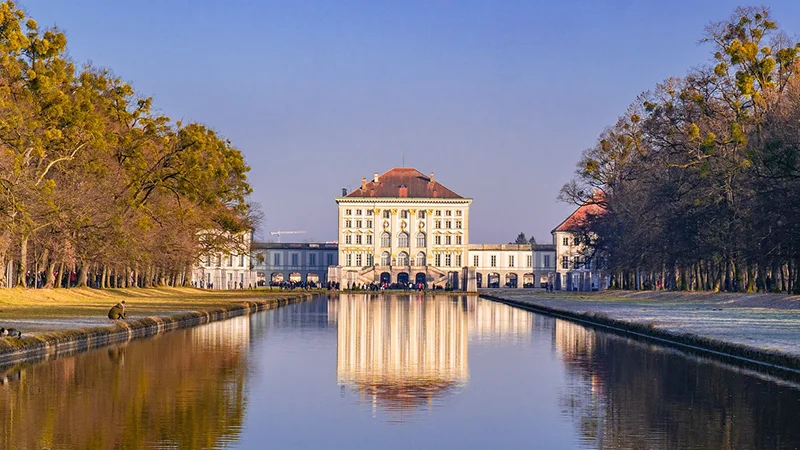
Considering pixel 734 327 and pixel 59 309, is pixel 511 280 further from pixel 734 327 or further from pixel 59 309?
pixel 734 327

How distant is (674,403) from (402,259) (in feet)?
481

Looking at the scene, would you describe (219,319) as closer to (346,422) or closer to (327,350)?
(327,350)

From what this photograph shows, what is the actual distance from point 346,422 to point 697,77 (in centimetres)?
4500

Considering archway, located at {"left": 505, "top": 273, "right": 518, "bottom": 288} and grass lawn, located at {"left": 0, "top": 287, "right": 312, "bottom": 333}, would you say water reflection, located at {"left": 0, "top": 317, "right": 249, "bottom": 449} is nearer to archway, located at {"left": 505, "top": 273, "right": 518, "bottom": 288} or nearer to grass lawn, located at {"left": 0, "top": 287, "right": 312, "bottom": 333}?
grass lawn, located at {"left": 0, "top": 287, "right": 312, "bottom": 333}

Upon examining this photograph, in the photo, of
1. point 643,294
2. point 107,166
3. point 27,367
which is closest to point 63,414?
point 27,367

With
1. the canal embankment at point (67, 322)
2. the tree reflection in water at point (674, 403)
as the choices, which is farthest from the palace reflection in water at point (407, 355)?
the canal embankment at point (67, 322)

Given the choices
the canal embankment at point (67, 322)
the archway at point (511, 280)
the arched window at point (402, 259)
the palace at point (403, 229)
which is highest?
the palace at point (403, 229)

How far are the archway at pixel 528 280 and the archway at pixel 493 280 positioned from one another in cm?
379

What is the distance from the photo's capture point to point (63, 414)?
531 inches

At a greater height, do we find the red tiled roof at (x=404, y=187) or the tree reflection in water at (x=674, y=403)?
the red tiled roof at (x=404, y=187)

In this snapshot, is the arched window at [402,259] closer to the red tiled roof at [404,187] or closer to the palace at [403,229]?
the palace at [403,229]

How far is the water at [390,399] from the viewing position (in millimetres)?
12023

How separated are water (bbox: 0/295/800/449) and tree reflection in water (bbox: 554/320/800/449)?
0.03m

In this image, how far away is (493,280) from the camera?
17125 centimetres
